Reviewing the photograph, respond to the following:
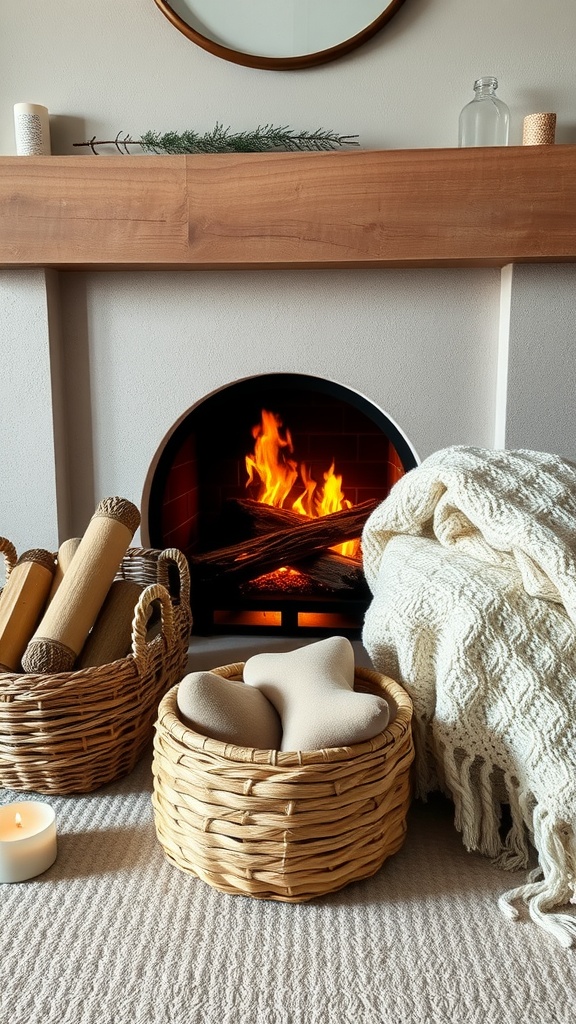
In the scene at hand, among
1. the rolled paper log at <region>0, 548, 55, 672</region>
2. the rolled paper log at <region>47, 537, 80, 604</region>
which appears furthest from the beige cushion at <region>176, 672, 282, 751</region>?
the rolled paper log at <region>47, 537, 80, 604</region>

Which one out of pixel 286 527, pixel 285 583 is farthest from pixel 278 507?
pixel 285 583

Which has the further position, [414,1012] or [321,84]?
[321,84]

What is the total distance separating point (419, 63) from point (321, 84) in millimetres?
221

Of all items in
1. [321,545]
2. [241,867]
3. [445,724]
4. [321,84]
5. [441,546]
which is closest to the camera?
[241,867]

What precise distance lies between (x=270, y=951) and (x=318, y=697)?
327 millimetres

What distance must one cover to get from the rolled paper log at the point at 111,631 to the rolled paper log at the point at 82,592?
0.03m

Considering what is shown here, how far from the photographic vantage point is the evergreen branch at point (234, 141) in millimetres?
1835

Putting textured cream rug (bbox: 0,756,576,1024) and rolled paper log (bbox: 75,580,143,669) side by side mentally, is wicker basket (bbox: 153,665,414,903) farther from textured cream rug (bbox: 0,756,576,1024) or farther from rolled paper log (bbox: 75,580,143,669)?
rolled paper log (bbox: 75,580,143,669)

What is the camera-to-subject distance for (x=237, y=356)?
1.99 meters

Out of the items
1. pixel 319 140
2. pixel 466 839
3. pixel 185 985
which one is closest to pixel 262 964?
pixel 185 985

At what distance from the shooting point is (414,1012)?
0.94 meters

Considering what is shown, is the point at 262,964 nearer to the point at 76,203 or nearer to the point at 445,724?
the point at 445,724

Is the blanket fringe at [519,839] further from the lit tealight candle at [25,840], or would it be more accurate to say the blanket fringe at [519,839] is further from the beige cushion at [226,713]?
the lit tealight candle at [25,840]

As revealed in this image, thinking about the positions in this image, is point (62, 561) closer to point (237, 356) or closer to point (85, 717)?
point (85, 717)
